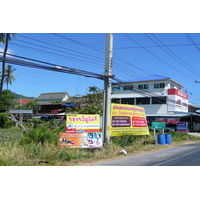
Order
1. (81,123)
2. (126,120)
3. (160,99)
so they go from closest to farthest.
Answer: (81,123) → (126,120) → (160,99)

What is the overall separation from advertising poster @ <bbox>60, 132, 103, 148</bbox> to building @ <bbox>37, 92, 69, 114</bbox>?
30542 millimetres

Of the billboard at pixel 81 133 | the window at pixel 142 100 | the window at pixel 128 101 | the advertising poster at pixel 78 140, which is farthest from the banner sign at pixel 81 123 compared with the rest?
the window at pixel 128 101

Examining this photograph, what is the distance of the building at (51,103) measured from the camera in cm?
4864

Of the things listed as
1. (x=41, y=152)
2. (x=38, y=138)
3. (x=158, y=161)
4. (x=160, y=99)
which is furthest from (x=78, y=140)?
(x=160, y=99)

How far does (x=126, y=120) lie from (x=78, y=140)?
5222 mm

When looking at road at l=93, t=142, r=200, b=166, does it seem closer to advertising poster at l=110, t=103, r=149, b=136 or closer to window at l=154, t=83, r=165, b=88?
advertising poster at l=110, t=103, r=149, b=136

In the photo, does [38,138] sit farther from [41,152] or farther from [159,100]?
[159,100]

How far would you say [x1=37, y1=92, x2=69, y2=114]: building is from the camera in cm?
4864

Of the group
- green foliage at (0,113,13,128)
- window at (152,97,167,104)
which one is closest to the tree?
green foliage at (0,113,13,128)

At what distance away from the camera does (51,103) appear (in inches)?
2014

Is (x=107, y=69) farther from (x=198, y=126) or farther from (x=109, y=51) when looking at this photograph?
(x=198, y=126)

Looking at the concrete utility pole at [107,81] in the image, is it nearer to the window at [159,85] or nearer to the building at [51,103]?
the building at [51,103]

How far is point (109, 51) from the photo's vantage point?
15805 mm

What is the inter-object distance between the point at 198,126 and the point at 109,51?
104 ft
